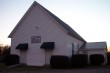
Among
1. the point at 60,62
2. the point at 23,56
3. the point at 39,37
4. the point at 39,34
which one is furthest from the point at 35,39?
the point at 60,62

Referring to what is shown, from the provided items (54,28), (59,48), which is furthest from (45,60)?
(54,28)

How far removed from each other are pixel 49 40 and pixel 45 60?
303 centimetres

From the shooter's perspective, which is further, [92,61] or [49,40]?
[92,61]

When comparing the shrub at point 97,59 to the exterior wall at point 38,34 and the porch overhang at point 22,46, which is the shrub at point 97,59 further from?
the porch overhang at point 22,46

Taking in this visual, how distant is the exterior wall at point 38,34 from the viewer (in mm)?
27406

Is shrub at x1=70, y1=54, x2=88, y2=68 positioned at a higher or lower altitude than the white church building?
lower

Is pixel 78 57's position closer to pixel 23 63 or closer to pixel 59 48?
pixel 59 48

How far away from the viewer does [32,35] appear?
29.5m

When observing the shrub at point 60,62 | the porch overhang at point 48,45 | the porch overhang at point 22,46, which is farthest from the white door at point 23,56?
the shrub at point 60,62

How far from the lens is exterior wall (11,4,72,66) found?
89.9ft

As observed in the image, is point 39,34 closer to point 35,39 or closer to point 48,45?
point 35,39

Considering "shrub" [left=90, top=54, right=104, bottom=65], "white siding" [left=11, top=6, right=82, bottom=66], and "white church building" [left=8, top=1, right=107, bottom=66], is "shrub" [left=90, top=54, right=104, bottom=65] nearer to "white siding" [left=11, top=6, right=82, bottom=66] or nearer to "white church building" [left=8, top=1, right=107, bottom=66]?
"white church building" [left=8, top=1, right=107, bottom=66]

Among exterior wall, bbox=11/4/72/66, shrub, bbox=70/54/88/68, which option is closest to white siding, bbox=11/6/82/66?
exterior wall, bbox=11/4/72/66

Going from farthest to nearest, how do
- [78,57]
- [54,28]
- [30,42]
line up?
[30,42]
[54,28]
[78,57]
